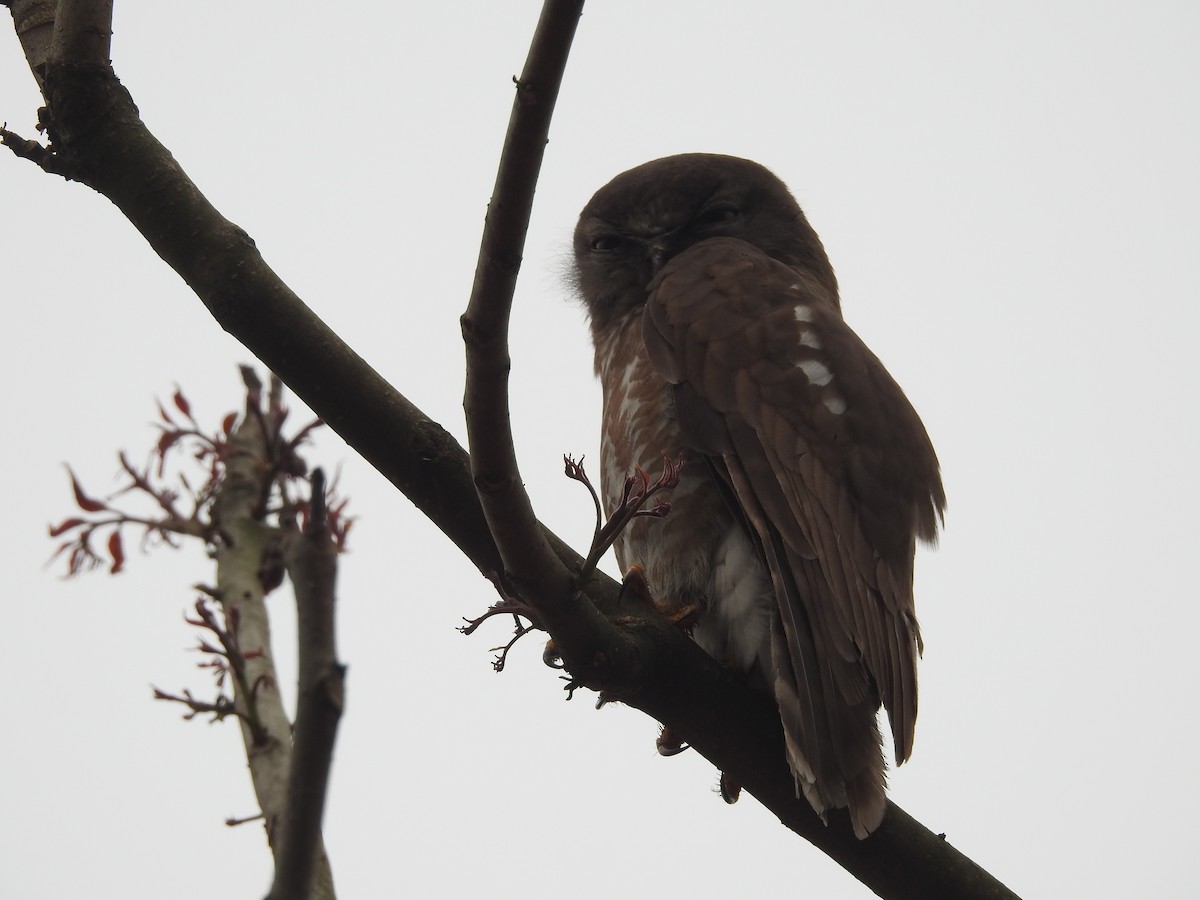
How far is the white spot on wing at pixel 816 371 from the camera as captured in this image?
4.12 metres

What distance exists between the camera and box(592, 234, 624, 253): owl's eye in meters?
5.46

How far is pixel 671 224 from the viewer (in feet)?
17.5

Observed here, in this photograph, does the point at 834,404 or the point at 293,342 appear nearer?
the point at 293,342

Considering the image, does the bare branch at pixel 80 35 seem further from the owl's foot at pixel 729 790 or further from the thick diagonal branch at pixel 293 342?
the owl's foot at pixel 729 790

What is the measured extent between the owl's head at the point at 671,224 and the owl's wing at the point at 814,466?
26.0 inches

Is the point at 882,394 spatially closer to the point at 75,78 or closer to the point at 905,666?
the point at 905,666

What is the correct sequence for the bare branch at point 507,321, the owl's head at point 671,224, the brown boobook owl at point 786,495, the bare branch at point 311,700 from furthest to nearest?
the owl's head at point 671,224 → the brown boobook owl at point 786,495 → the bare branch at point 507,321 → the bare branch at point 311,700

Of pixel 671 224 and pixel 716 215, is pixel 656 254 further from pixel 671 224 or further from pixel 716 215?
pixel 716 215

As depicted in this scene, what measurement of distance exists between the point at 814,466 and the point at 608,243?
6.31 ft

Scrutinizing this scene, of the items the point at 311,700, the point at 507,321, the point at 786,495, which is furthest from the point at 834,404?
the point at 311,700

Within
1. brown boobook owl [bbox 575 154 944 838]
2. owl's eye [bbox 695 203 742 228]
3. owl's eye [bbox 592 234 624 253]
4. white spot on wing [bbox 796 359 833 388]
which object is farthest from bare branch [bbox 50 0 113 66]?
owl's eye [bbox 695 203 742 228]

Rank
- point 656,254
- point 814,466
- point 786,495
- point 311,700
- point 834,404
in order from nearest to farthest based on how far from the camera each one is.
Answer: point 311,700 → point 786,495 → point 814,466 → point 834,404 → point 656,254

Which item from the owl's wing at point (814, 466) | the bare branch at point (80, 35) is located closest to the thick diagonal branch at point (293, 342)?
the bare branch at point (80, 35)

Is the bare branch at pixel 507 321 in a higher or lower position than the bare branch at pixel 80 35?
lower
